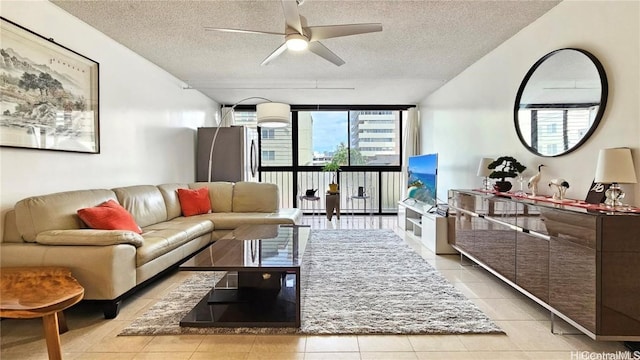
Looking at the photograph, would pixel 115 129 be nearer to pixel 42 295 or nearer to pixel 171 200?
pixel 171 200

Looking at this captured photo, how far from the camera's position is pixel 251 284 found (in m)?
2.72

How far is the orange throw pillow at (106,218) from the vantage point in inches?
108

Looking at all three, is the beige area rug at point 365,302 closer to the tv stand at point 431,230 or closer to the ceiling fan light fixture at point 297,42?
the tv stand at point 431,230

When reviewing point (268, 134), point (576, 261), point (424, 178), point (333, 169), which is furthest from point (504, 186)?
point (268, 134)

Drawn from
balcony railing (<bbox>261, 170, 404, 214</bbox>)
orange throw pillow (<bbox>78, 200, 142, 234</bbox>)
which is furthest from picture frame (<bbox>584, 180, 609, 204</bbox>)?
balcony railing (<bbox>261, 170, 404, 214</bbox>)

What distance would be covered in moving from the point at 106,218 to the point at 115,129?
134 centimetres

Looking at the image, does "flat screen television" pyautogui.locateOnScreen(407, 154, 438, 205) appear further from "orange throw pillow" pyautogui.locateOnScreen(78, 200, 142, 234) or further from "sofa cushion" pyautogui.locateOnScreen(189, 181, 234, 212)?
"orange throw pillow" pyautogui.locateOnScreen(78, 200, 142, 234)

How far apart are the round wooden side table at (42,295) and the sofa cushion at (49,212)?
0.32 m

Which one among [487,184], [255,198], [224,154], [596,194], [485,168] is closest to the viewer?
[596,194]

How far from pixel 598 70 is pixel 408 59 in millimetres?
2191

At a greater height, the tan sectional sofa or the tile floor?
the tan sectional sofa

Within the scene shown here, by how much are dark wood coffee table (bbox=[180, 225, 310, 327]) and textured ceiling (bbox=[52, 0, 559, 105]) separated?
6.64ft

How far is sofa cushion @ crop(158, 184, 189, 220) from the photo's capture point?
4.25m

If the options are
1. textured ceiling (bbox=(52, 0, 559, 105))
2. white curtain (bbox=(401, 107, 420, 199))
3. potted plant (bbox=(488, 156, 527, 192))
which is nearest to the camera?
textured ceiling (bbox=(52, 0, 559, 105))
